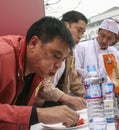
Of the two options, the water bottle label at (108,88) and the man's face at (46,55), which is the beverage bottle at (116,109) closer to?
the water bottle label at (108,88)

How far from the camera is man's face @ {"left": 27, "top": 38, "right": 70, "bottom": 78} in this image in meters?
1.18

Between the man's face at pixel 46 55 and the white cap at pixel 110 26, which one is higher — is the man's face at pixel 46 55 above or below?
above

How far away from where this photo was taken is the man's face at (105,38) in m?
2.89

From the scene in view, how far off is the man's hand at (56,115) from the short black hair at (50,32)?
27 cm

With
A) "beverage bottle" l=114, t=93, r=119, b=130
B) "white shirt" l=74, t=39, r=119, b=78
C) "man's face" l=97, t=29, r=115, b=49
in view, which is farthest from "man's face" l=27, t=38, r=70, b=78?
"man's face" l=97, t=29, r=115, b=49

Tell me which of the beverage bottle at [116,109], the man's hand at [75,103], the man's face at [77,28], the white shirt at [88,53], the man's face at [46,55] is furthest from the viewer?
the white shirt at [88,53]

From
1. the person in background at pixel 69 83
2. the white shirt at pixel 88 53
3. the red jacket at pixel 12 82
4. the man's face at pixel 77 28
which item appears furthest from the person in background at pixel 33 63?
the white shirt at pixel 88 53

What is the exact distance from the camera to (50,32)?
47.1 inches

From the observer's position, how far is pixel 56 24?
4.00 ft

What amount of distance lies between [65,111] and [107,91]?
185 millimetres

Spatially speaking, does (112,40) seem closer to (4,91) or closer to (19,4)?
(19,4)

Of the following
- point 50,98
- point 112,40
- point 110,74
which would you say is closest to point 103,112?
point 110,74

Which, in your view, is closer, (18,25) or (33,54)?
(33,54)

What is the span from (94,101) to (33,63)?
34cm
